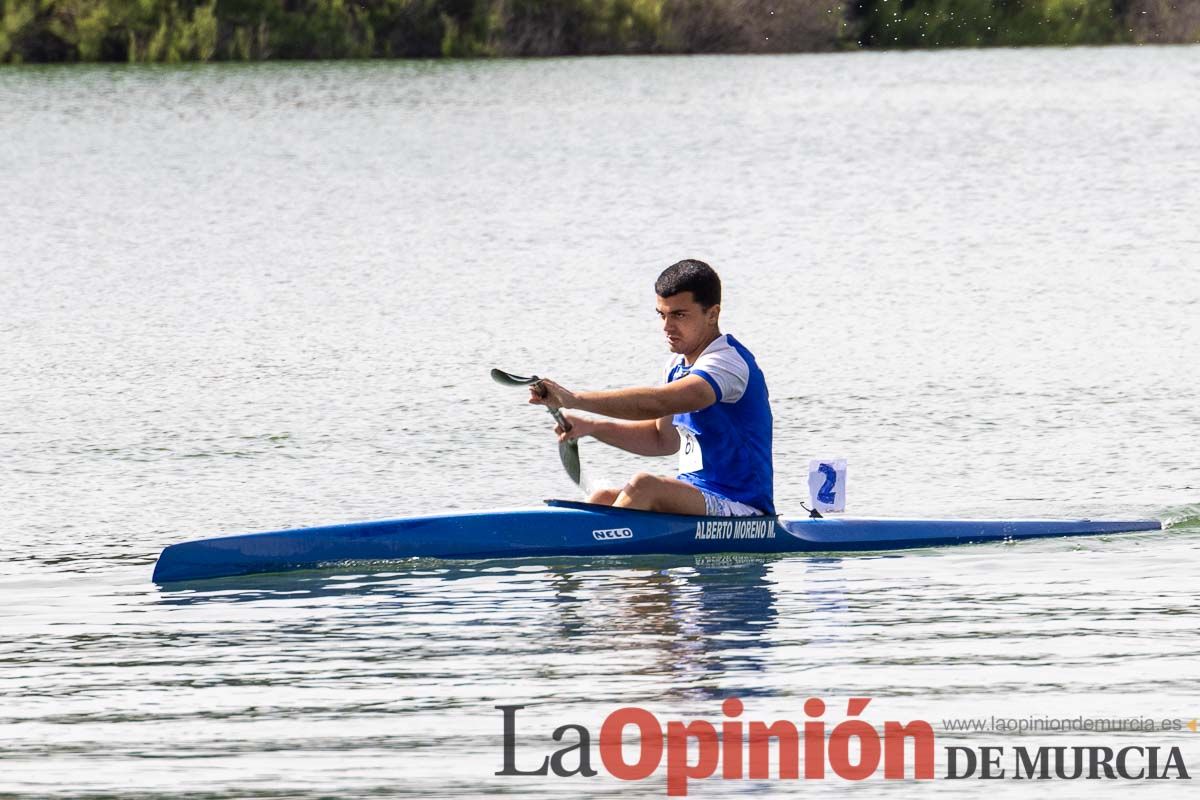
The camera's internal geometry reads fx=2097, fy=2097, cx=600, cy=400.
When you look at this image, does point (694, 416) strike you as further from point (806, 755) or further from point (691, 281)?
point (806, 755)

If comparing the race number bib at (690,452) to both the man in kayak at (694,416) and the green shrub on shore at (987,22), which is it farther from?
the green shrub on shore at (987,22)

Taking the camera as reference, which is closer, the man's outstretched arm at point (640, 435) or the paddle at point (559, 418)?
the paddle at point (559, 418)

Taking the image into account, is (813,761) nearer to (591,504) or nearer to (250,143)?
(591,504)

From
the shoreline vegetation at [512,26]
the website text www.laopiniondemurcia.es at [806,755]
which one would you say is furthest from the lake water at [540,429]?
the shoreline vegetation at [512,26]

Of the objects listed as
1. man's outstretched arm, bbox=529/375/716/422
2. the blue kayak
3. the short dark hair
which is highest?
the short dark hair

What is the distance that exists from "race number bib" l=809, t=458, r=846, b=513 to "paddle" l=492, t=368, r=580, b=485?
108 centimetres

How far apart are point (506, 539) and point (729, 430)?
43.3 inches

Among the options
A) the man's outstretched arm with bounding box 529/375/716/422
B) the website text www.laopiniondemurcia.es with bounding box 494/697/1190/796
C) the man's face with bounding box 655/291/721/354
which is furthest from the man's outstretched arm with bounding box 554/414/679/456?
the website text www.laopiniondemurcia.es with bounding box 494/697/1190/796

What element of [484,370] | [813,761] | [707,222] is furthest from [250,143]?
[813,761]

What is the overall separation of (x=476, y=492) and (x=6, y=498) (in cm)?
257

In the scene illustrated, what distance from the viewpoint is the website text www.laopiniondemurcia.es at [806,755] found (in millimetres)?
6113

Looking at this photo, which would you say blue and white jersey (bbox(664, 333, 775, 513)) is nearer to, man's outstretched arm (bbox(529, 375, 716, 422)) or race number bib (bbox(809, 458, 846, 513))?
man's outstretched arm (bbox(529, 375, 716, 422))

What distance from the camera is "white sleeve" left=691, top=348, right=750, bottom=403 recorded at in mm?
9047

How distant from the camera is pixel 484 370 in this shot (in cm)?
1559
